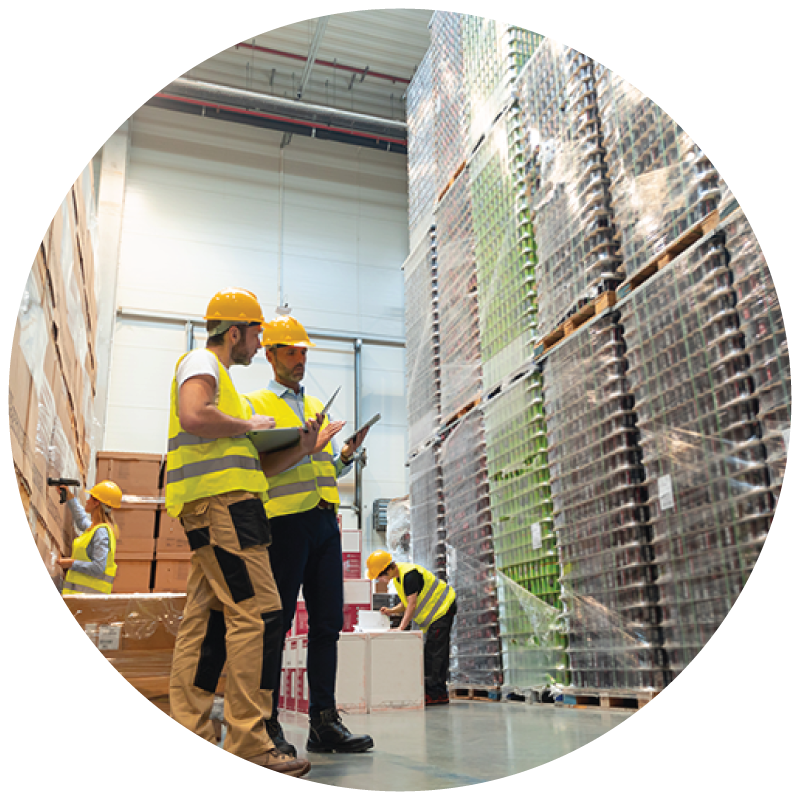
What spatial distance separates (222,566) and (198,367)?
0.62 m

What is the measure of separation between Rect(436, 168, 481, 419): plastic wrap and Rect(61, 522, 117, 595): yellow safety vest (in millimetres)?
3031

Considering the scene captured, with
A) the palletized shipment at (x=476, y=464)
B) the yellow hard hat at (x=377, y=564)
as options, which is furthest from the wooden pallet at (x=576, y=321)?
the yellow hard hat at (x=377, y=564)

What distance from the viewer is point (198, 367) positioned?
2.37 metres

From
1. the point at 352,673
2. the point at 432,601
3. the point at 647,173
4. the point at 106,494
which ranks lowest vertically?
the point at 352,673

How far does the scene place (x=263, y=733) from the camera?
2217 millimetres

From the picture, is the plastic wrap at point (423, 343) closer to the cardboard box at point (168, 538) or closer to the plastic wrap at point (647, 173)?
the cardboard box at point (168, 538)

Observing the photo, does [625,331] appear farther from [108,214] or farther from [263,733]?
[108,214]

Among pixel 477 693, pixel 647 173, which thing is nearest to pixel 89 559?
pixel 477 693

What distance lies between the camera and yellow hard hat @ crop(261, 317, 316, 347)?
3.18 m

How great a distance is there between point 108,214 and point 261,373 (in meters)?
3.35

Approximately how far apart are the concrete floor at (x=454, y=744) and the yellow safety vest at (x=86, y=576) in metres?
1.49

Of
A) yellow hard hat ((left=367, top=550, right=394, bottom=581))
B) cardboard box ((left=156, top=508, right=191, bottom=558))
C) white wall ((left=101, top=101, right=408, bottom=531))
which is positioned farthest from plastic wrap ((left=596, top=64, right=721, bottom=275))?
white wall ((left=101, top=101, right=408, bottom=531))

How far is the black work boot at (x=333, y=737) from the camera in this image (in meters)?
2.84

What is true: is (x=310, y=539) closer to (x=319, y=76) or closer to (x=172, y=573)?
(x=172, y=573)
